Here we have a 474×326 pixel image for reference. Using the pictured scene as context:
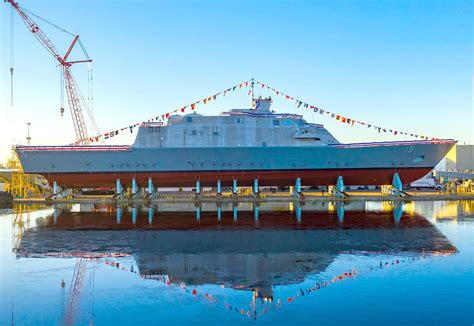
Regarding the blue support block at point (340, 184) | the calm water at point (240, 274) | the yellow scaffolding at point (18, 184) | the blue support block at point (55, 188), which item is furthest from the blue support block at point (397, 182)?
the yellow scaffolding at point (18, 184)

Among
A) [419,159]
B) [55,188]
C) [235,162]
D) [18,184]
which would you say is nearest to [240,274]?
[235,162]

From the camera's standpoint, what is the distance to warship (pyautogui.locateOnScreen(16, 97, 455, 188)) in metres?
48.1

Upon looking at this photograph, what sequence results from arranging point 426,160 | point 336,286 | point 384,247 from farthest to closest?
point 426,160
point 384,247
point 336,286

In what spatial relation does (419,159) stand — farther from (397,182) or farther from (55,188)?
(55,188)

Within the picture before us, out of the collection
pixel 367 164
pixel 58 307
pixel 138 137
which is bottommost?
pixel 58 307

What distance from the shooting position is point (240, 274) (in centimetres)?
1473

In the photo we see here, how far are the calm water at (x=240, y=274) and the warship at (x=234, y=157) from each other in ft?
72.4

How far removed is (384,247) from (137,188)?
120 feet

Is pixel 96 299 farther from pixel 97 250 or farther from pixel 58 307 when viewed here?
pixel 97 250

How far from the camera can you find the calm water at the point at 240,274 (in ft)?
37.0

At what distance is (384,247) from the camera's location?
19.2 meters

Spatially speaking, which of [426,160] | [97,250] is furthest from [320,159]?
[97,250]

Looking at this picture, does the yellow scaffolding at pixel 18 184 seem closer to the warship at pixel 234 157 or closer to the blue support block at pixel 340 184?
the warship at pixel 234 157

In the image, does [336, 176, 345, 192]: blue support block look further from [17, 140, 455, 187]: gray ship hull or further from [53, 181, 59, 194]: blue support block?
[53, 181, 59, 194]: blue support block
